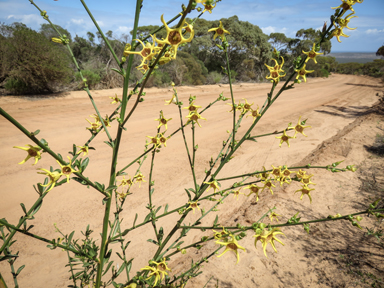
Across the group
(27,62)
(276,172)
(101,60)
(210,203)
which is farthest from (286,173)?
(101,60)

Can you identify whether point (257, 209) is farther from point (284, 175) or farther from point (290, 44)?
point (290, 44)

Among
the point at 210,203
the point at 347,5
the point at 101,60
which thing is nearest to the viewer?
the point at 347,5

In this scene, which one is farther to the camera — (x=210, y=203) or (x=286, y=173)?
(x=210, y=203)

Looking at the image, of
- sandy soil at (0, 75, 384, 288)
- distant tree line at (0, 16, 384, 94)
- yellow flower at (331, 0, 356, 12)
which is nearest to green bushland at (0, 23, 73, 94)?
distant tree line at (0, 16, 384, 94)

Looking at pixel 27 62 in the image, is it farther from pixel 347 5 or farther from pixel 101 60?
pixel 347 5

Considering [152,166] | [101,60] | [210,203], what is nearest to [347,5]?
[152,166]

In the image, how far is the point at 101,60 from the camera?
50.2 feet

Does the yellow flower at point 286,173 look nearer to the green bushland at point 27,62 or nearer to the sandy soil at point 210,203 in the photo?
the sandy soil at point 210,203

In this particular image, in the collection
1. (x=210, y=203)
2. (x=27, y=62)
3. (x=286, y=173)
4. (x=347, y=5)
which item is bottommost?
(x=210, y=203)

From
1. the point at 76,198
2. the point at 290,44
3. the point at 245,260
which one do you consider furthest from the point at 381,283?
the point at 290,44

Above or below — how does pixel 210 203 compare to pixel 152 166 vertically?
below

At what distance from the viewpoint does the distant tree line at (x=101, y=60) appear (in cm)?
946

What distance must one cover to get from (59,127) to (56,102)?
3.26m

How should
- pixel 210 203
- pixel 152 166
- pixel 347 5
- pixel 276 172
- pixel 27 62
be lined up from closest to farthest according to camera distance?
pixel 347 5
pixel 276 172
pixel 152 166
pixel 210 203
pixel 27 62
